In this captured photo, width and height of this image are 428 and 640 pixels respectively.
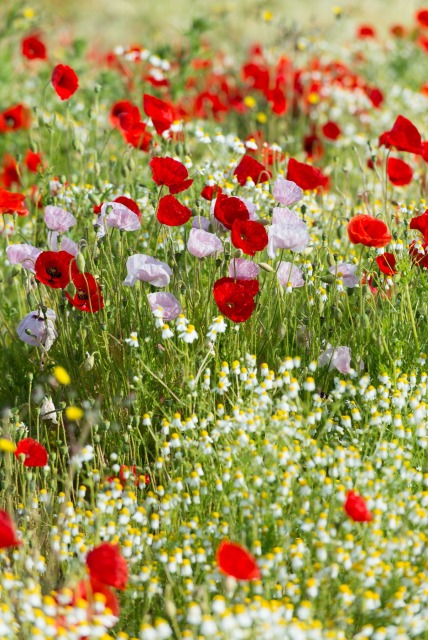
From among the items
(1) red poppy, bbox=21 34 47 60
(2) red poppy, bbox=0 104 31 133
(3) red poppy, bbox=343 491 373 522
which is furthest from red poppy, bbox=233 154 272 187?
(1) red poppy, bbox=21 34 47 60

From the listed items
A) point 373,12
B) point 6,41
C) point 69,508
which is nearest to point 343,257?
point 69,508

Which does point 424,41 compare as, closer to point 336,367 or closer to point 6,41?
point 6,41

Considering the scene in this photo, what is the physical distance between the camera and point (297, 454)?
229cm

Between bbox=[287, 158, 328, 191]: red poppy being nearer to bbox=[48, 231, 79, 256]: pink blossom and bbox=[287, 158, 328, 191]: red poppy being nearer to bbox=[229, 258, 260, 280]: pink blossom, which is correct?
bbox=[229, 258, 260, 280]: pink blossom

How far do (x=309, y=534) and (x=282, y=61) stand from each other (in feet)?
16.6

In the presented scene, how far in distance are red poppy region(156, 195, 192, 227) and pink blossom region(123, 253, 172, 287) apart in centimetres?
13

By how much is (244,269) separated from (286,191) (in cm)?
34

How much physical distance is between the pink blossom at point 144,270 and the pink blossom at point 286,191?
0.49 metres

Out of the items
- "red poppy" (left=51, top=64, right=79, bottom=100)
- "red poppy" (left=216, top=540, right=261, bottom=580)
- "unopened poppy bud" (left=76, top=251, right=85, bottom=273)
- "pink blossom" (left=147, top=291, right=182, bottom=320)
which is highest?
"red poppy" (left=51, top=64, right=79, bottom=100)

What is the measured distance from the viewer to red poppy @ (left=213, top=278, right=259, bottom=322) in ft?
8.68

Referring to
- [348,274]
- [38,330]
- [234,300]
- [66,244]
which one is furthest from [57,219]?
[348,274]

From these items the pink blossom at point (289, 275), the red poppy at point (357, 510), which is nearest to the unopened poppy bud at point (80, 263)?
the pink blossom at point (289, 275)

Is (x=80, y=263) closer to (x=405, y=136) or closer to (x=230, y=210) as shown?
(x=230, y=210)

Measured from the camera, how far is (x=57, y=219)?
121 inches
